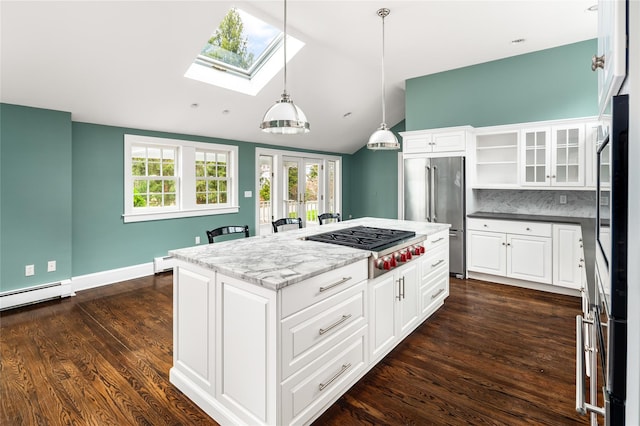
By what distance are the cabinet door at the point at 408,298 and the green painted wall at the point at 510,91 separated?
3271 millimetres

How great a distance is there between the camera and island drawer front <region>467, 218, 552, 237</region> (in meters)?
4.16

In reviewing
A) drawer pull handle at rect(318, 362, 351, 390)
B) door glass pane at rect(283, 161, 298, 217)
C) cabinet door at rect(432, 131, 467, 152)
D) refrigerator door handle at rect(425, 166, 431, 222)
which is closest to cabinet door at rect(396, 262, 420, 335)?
drawer pull handle at rect(318, 362, 351, 390)

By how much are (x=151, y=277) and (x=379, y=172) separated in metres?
5.33

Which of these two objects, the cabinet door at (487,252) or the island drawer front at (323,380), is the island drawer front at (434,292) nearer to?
the island drawer front at (323,380)

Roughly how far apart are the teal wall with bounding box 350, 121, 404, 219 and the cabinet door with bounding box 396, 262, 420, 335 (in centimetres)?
493

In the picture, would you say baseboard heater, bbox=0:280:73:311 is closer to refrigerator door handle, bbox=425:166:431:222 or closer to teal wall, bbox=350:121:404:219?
refrigerator door handle, bbox=425:166:431:222

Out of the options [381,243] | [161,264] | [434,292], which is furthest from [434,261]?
[161,264]

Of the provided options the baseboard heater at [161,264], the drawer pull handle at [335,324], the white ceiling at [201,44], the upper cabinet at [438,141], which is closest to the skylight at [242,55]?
the white ceiling at [201,44]

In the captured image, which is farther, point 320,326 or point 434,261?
point 434,261

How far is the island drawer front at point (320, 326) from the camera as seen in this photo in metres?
1.71

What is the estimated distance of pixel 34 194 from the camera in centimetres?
384

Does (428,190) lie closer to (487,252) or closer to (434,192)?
(434,192)

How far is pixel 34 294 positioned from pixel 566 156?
21.4ft

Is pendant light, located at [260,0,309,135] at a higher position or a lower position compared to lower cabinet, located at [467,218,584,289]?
higher
